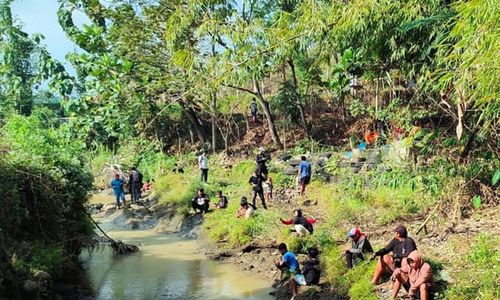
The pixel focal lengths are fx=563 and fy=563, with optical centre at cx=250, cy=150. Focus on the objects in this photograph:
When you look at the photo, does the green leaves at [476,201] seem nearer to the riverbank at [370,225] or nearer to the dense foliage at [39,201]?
the riverbank at [370,225]

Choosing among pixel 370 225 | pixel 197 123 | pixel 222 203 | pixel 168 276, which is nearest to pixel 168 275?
pixel 168 276

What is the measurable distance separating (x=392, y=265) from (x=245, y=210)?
5.99 meters

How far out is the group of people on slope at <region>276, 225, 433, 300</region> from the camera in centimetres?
835

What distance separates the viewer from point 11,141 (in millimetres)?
11461

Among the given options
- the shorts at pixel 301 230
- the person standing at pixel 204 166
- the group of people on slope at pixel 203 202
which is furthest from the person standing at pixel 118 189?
the shorts at pixel 301 230

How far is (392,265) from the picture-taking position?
9219mm

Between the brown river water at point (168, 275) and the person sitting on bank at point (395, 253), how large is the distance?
255cm

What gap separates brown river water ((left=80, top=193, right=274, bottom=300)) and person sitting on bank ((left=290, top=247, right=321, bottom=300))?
84cm

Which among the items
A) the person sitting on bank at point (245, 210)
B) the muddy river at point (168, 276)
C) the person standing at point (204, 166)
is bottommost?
the muddy river at point (168, 276)

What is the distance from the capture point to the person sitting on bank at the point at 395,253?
353 inches

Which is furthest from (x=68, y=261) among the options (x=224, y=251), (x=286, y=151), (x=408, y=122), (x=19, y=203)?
(x=286, y=151)

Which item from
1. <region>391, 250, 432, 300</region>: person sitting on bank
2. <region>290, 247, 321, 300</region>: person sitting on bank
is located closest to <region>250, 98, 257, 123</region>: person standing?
<region>290, 247, 321, 300</region>: person sitting on bank

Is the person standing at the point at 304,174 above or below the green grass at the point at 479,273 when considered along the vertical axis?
above

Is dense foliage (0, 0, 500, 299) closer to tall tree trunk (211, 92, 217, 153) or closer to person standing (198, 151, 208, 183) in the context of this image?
person standing (198, 151, 208, 183)
